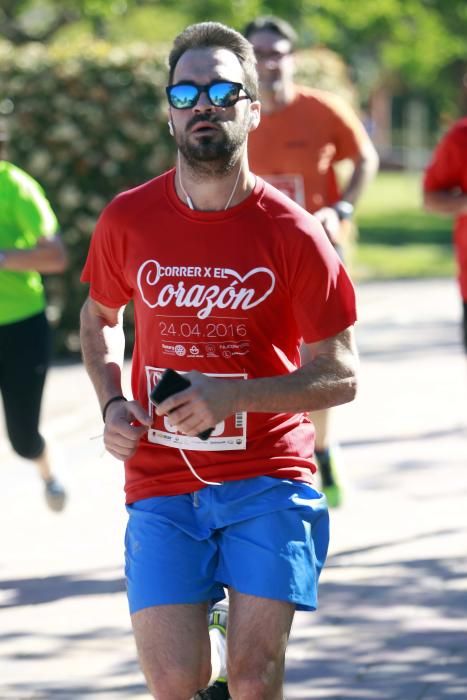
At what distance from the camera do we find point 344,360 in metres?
3.95

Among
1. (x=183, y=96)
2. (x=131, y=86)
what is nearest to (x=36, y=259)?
(x=183, y=96)

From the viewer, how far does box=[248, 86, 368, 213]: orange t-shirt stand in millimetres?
7633

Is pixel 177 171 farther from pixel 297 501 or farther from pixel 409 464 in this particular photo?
pixel 409 464

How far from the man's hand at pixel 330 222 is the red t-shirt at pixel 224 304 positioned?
287 centimetres

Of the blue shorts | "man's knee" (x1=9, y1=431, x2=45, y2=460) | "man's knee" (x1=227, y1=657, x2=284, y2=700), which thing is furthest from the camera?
"man's knee" (x1=9, y1=431, x2=45, y2=460)

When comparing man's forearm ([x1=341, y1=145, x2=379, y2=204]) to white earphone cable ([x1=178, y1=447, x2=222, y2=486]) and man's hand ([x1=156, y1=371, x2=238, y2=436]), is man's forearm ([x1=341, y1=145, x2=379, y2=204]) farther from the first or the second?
man's hand ([x1=156, y1=371, x2=238, y2=436])

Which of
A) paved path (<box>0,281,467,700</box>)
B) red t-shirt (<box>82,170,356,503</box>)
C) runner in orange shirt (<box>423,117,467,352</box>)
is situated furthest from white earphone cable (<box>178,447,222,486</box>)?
runner in orange shirt (<box>423,117,467,352</box>)

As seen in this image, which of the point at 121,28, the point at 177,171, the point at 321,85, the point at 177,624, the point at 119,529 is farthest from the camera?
the point at 121,28

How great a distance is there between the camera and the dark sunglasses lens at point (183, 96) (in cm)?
391

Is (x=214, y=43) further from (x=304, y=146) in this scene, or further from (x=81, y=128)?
(x=81, y=128)

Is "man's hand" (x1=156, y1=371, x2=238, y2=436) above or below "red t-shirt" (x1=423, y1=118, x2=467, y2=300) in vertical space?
above

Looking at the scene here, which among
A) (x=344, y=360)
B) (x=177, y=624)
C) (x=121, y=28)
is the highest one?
(x=344, y=360)

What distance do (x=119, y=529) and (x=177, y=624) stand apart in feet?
11.7

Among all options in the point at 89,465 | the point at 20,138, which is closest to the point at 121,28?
the point at 20,138
